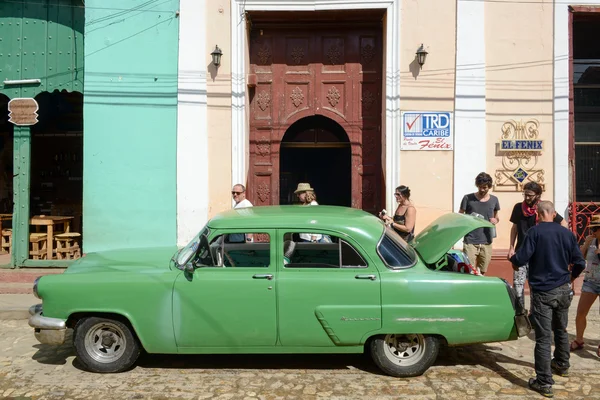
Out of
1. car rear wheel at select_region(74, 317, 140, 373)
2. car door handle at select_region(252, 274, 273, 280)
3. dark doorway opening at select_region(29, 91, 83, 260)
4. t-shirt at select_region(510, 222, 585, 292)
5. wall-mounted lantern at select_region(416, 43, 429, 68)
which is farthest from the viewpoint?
dark doorway opening at select_region(29, 91, 83, 260)

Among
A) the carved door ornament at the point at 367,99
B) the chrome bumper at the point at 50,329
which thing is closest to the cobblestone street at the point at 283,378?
the chrome bumper at the point at 50,329

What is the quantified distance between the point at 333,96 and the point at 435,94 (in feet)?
5.79

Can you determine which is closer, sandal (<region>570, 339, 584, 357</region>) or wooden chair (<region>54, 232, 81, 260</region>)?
sandal (<region>570, 339, 584, 357</region>)

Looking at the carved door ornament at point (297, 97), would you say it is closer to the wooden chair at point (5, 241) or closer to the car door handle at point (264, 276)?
the car door handle at point (264, 276)

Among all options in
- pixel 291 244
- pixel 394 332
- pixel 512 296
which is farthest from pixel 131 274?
pixel 512 296

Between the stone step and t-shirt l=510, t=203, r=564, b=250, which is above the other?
t-shirt l=510, t=203, r=564, b=250

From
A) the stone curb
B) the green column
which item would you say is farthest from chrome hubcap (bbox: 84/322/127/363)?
the green column

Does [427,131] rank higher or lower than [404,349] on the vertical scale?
higher

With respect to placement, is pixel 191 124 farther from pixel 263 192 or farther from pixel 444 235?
pixel 444 235

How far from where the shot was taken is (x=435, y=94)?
8555mm

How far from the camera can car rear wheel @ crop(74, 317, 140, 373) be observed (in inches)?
189

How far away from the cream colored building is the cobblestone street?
346cm

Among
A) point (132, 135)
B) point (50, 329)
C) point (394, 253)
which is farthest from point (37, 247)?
point (394, 253)

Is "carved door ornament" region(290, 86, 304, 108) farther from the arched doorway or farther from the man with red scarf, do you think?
the man with red scarf
